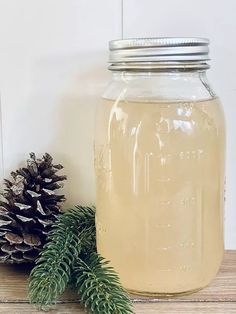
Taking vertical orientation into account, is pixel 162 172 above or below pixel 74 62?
below

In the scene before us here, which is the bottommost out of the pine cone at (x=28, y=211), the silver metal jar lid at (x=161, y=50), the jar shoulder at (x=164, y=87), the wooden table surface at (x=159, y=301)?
the wooden table surface at (x=159, y=301)

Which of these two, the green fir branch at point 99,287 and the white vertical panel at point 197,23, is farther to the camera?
the white vertical panel at point 197,23

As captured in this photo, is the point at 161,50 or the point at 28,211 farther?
the point at 28,211

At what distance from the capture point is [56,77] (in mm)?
803

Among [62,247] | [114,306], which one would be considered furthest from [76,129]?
[114,306]

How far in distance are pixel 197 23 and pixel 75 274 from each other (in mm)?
405

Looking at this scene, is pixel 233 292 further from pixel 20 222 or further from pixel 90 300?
pixel 20 222

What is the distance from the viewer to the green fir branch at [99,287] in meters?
0.61

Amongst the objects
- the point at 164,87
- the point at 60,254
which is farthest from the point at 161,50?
the point at 60,254

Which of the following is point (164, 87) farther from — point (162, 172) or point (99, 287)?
point (99, 287)

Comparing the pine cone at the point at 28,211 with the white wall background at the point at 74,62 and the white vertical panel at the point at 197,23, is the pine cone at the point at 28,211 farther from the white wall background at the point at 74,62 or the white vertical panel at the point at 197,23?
the white vertical panel at the point at 197,23

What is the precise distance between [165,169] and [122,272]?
15cm

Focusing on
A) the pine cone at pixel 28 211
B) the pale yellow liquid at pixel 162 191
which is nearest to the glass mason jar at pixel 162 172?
the pale yellow liquid at pixel 162 191

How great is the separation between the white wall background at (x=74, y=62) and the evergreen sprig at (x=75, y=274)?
0.13m
